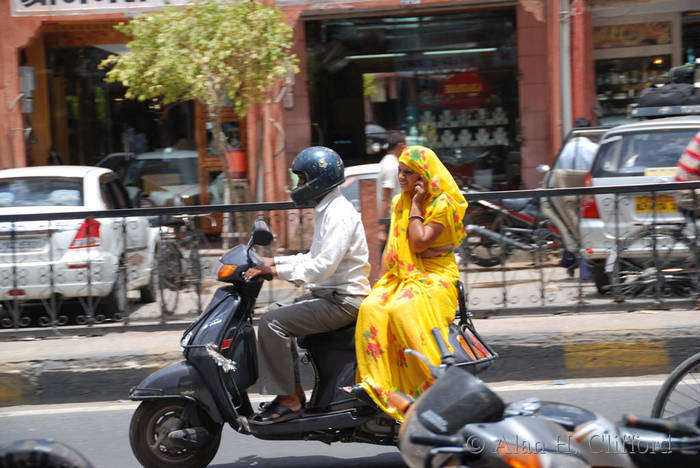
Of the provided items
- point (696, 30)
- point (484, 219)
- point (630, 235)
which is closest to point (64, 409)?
point (484, 219)

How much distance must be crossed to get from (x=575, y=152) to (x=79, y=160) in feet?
27.6

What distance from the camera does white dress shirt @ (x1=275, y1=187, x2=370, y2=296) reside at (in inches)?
173

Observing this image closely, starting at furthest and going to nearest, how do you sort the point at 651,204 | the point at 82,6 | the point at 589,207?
the point at 82,6
the point at 589,207
the point at 651,204

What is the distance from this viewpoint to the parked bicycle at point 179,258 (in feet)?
23.6

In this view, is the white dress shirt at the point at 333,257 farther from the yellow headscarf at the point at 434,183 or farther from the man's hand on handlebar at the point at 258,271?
the yellow headscarf at the point at 434,183

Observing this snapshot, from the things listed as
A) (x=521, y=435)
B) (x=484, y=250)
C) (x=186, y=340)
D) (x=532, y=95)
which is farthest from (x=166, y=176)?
(x=521, y=435)

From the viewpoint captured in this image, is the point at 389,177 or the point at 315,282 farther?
the point at 389,177

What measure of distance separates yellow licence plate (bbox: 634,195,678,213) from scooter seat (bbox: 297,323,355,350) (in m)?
3.45

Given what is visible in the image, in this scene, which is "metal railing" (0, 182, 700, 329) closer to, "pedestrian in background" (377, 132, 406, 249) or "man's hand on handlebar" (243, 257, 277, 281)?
"pedestrian in background" (377, 132, 406, 249)

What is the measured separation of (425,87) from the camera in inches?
538

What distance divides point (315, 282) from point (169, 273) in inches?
120

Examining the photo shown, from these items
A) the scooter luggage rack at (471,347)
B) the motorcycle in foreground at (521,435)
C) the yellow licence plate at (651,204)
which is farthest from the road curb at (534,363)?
the motorcycle in foreground at (521,435)

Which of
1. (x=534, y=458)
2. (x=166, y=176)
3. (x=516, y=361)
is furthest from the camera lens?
(x=166, y=176)

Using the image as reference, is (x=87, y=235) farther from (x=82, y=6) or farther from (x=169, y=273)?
(x=82, y=6)
